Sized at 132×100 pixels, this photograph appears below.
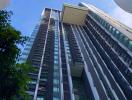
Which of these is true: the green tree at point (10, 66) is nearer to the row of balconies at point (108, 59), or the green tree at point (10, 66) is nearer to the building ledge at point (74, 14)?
the row of balconies at point (108, 59)

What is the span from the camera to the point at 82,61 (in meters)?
67.8

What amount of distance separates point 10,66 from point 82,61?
58.4 metres

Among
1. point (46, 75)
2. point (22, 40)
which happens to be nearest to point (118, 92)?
point (46, 75)

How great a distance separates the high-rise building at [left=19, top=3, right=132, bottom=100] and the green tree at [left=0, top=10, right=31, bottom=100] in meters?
26.3

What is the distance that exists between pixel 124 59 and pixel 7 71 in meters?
49.1

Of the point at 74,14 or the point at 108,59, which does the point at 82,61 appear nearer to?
the point at 108,59

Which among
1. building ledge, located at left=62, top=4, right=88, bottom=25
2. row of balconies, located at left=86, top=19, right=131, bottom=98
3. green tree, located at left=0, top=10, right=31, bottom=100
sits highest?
green tree, located at left=0, top=10, right=31, bottom=100

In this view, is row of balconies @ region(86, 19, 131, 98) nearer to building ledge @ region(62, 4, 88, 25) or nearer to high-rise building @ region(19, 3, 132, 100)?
high-rise building @ region(19, 3, 132, 100)

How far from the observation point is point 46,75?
5934 cm

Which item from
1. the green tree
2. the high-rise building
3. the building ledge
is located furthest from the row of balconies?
the green tree

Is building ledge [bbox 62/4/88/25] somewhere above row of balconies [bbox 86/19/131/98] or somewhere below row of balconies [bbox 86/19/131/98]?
below

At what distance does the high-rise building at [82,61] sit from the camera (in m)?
→ 52.8

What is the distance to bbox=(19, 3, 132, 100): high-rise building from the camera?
52.8 m

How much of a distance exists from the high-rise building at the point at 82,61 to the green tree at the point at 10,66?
86.4 feet
